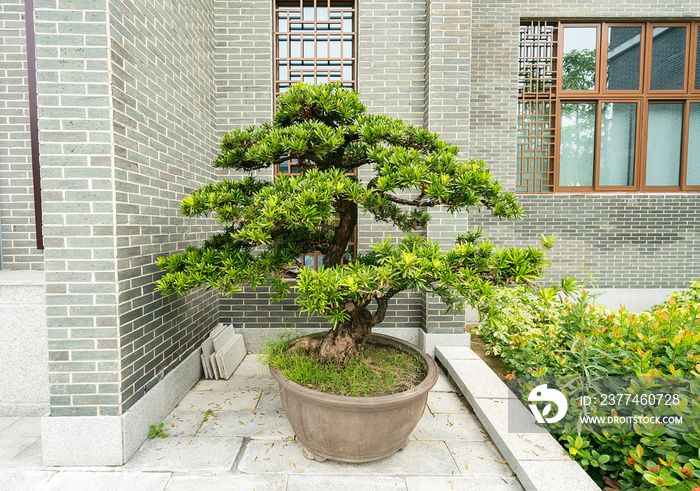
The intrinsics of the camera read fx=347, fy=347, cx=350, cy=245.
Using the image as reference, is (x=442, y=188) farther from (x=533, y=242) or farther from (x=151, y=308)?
(x=533, y=242)

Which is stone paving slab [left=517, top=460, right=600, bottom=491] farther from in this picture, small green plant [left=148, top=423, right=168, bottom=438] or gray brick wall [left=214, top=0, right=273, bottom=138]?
gray brick wall [left=214, top=0, right=273, bottom=138]

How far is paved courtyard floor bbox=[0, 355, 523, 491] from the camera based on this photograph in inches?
84.1

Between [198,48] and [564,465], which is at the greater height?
[198,48]

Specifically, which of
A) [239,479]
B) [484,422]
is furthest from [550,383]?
[239,479]

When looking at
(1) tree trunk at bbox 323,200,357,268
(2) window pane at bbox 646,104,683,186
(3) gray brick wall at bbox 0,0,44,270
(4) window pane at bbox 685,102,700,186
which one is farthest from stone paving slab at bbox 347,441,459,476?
(4) window pane at bbox 685,102,700,186

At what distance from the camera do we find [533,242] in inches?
216

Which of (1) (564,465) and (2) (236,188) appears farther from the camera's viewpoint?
(2) (236,188)

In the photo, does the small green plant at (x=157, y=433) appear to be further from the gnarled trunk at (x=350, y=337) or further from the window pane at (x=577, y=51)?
the window pane at (x=577, y=51)

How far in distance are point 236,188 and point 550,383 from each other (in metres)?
2.71

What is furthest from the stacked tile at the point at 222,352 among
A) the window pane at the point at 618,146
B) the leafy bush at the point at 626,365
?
the window pane at the point at 618,146

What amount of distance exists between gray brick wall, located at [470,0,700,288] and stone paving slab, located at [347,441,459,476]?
377 cm

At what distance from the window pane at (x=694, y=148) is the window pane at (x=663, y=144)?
18cm

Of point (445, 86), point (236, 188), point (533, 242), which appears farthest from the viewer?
point (533, 242)

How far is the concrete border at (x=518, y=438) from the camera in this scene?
202 cm
